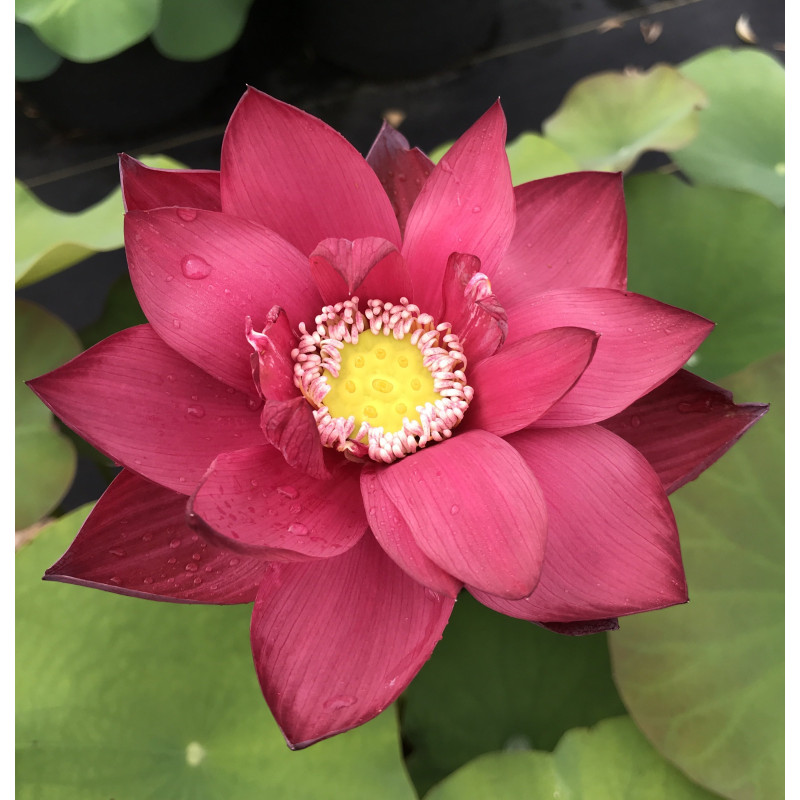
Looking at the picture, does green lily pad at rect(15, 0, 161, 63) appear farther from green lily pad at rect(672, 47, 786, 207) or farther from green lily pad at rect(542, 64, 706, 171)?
green lily pad at rect(672, 47, 786, 207)

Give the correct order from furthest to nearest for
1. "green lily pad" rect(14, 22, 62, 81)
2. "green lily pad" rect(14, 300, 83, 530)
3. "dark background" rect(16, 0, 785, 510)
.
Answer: "dark background" rect(16, 0, 785, 510) → "green lily pad" rect(14, 22, 62, 81) → "green lily pad" rect(14, 300, 83, 530)

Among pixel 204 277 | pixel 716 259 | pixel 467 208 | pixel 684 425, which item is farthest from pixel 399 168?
pixel 716 259

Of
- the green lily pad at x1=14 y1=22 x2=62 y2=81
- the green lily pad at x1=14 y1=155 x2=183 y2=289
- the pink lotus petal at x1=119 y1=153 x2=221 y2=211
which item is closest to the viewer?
the pink lotus petal at x1=119 y1=153 x2=221 y2=211

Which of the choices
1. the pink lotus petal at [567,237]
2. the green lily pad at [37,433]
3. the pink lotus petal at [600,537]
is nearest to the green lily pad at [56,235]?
the green lily pad at [37,433]

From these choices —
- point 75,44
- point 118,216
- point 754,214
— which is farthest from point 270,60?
point 754,214

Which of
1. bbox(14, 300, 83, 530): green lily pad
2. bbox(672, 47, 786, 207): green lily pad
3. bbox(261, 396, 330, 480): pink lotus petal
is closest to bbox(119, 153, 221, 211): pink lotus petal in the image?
bbox(261, 396, 330, 480): pink lotus petal

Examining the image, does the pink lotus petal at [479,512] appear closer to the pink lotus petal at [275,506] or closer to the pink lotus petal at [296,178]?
the pink lotus petal at [275,506]

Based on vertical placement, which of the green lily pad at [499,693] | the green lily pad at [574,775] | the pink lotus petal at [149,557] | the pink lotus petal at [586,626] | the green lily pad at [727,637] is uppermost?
the pink lotus petal at [586,626]
